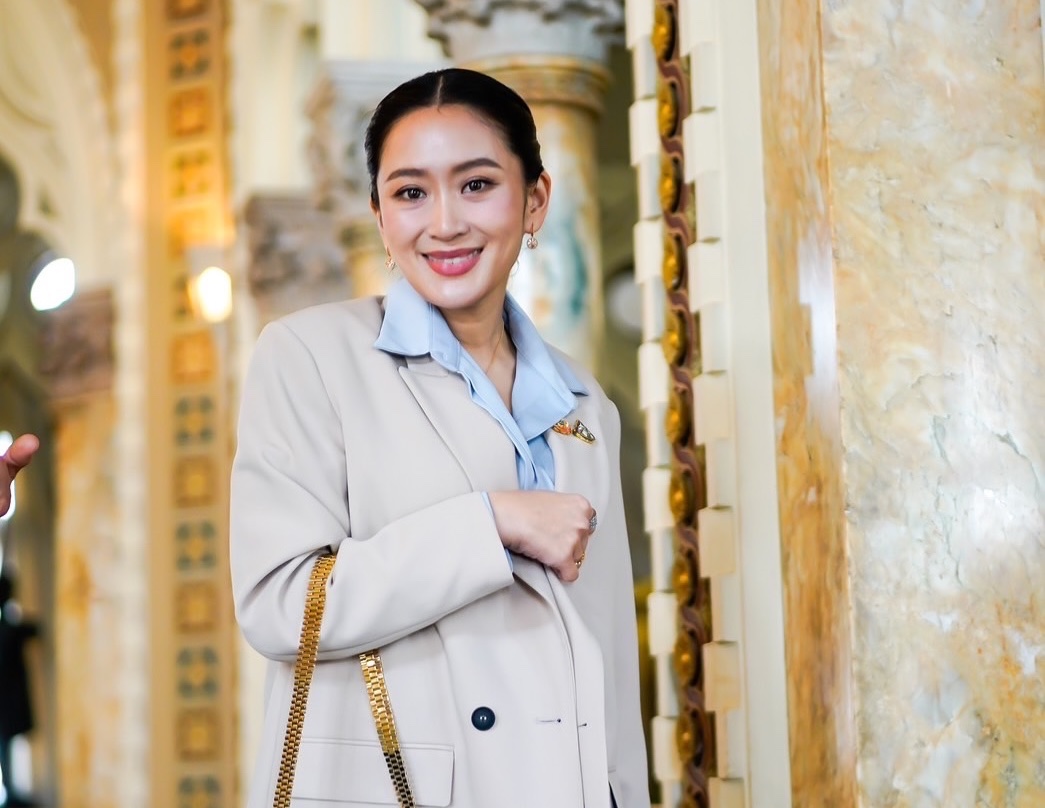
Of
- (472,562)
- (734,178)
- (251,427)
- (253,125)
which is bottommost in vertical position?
(472,562)

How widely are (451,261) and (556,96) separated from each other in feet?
11.5

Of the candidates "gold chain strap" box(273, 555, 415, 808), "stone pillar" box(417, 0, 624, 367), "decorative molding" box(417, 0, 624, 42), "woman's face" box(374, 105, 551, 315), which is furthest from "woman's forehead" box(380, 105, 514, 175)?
"decorative molding" box(417, 0, 624, 42)

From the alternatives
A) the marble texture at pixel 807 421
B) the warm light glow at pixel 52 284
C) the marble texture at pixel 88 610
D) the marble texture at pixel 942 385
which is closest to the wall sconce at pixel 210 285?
the marble texture at pixel 88 610

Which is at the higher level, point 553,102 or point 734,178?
point 553,102

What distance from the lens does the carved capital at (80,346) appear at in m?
10.1

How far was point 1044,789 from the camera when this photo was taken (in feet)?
8.94

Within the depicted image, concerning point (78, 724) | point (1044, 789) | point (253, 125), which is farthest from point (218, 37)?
point (1044, 789)

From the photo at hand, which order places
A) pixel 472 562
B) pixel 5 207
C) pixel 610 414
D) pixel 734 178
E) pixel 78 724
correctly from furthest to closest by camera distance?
pixel 5 207
pixel 78 724
pixel 734 178
pixel 610 414
pixel 472 562

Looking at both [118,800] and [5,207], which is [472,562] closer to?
[118,800]

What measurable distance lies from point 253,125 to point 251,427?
7.55m

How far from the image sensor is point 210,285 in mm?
9422

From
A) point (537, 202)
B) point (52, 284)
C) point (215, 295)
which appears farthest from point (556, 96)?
point (52, 284)

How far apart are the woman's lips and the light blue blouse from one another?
0.15 feet

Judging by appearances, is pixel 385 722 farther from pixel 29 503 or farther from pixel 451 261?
pixel 29 503
